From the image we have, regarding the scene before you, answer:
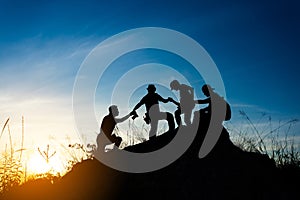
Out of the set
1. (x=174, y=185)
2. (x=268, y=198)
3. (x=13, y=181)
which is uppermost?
(x=13, y=181)

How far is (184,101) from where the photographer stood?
10.2 m

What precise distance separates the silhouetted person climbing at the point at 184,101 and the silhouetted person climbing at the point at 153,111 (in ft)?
1.24

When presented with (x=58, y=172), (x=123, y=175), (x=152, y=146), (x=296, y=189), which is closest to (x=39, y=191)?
(x=58, y=172)

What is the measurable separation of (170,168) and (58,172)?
12.6 feet

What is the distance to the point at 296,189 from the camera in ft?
29.2

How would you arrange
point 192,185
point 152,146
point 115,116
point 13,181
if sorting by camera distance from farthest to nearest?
point 115,116, point 152,146, point 13,181, point 192,185

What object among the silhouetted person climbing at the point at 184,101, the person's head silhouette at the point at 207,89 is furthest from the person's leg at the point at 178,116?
the person's head silhouette at the point at 207,89

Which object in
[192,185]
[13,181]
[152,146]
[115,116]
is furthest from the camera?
[115,116]

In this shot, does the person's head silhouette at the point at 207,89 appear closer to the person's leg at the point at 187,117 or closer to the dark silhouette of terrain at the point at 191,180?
the person's leg at the point at 187,117

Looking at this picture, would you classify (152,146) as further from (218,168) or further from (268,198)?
(268,198)

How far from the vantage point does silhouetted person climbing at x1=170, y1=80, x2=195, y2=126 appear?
32.8ft

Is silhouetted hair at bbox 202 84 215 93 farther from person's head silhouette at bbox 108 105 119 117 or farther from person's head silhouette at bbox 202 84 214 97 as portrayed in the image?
person's head silhouette at bbox 108 105 119 117

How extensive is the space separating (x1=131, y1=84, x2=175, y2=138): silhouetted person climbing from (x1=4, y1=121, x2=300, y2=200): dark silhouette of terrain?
0.73 meters

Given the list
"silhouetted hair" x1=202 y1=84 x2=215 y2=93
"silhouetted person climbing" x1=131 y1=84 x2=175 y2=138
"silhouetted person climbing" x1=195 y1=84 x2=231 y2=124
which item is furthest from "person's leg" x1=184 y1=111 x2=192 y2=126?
"silhouetted hair" x1=202 y1=84 x2=215 y2=93
